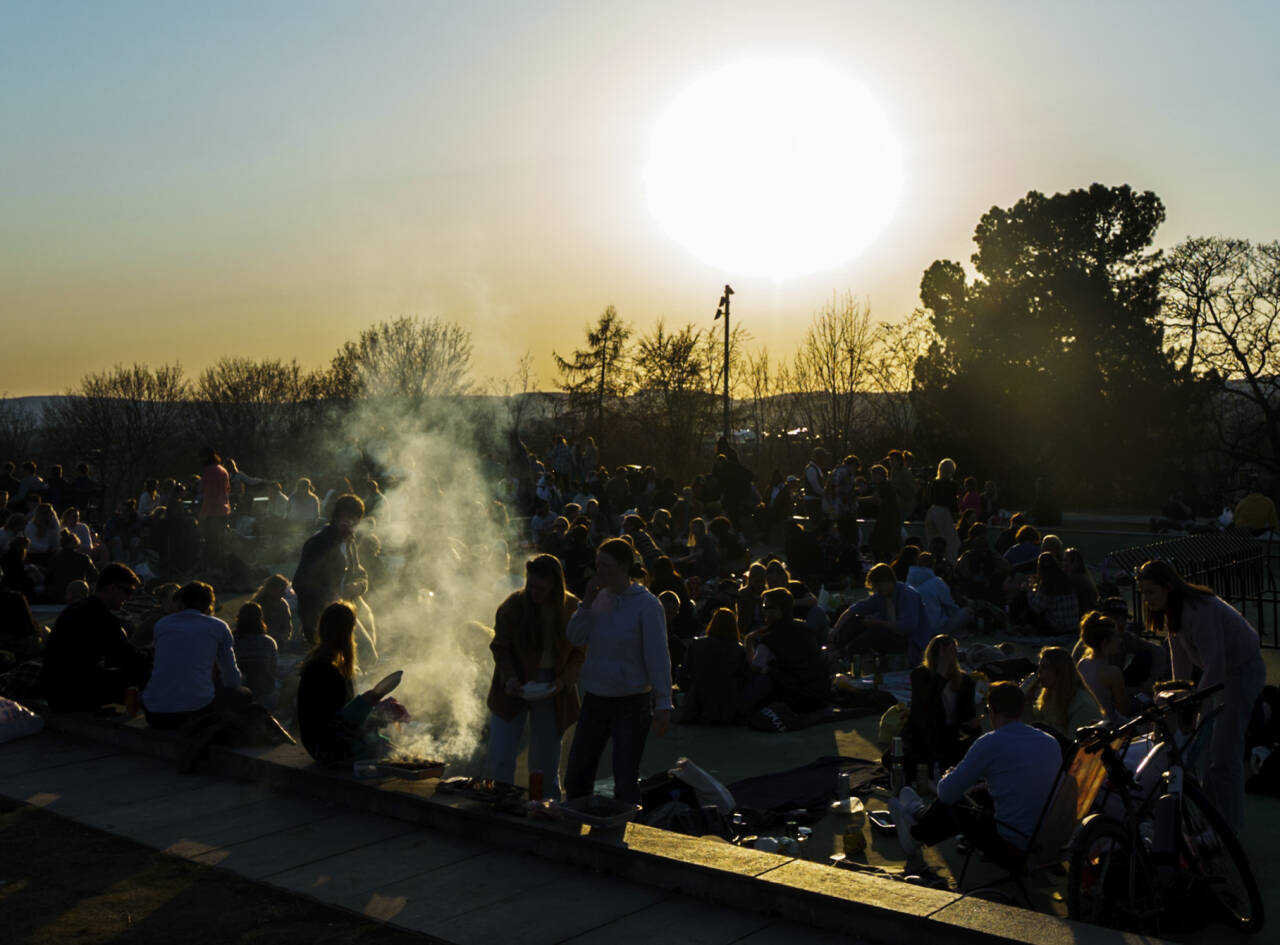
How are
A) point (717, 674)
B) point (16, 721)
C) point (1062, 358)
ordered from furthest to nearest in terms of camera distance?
1. point (1062, 358)
2. point (717, 674)
3. point (16, 721)

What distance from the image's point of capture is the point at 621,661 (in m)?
6.84

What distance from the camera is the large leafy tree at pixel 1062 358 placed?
40.4m

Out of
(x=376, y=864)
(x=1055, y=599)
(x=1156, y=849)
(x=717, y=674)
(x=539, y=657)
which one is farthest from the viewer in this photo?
(x=1055, y=599)

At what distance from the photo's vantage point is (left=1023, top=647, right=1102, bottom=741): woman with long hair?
797 centimetres

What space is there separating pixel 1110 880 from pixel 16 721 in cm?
759

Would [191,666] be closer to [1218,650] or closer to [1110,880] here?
[1110,880]

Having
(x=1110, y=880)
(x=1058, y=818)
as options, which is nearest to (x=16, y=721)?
(x=1058, y=818)

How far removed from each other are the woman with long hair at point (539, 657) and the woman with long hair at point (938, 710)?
7.72ft

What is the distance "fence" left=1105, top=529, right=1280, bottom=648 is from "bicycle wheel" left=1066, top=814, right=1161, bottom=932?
34.9ft

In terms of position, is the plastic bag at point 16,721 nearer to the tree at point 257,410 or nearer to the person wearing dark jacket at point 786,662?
the person wearing dark jacket at point 786,662

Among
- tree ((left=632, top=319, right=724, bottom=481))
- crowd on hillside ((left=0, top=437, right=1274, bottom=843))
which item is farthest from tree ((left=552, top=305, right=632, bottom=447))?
crowd on hillside ((left=0, top=437, right=1274, bottom=843))

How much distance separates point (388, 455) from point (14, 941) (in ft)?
65.8

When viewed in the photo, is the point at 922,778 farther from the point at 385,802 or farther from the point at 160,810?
the point at 160,810

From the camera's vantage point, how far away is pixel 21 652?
38.3ft
